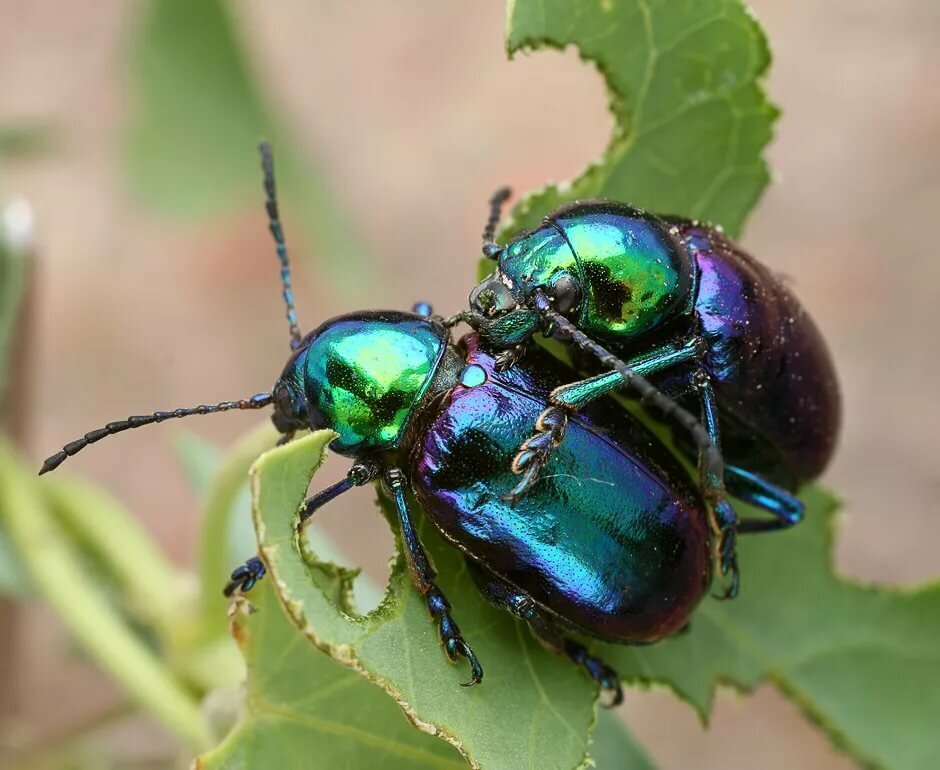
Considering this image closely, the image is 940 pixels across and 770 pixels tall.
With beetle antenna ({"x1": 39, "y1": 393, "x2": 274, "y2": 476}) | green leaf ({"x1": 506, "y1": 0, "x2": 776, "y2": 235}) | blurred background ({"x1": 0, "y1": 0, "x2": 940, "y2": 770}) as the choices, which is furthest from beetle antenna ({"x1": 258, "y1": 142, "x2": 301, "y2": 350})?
blurred background ({"x1": 0, "y1": 0, "x2": 940, "y2": 770})

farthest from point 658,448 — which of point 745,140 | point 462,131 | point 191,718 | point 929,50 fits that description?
point 929,50

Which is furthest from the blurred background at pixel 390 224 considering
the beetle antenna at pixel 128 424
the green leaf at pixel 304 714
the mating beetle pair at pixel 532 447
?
the green leaf at pixel 304 714

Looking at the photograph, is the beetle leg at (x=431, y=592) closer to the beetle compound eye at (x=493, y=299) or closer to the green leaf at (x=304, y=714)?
the green leaf at (x=304, y=714)

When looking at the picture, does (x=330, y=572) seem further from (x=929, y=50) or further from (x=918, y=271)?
(x=929, y=50)

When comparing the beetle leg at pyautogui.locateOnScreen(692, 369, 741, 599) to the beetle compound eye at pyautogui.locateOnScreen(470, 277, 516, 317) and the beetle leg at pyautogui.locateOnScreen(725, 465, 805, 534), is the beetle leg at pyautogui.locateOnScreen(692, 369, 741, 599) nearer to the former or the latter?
the beetle leg at pyautogui.locateOnScreen(725, 465, 805, 534)

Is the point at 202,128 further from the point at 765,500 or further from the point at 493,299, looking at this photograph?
the point at 765,500

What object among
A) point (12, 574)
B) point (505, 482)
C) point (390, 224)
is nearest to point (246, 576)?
point (505, 482)
